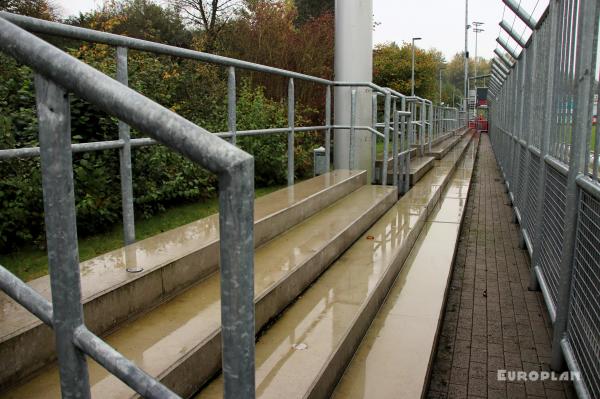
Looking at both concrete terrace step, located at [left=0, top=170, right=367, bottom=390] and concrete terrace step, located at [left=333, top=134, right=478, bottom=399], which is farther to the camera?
concrete terrace step, located at [left=333, top=134, right=478, bottom=399]

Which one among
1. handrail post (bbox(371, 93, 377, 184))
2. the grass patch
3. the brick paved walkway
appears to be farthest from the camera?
handrail post (bbox(371, 93, 377, 184))

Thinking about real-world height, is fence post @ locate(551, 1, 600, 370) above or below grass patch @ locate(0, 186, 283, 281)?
above

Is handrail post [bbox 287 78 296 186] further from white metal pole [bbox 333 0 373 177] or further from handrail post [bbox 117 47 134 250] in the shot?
handrail post [bbox 117 47 134 250]

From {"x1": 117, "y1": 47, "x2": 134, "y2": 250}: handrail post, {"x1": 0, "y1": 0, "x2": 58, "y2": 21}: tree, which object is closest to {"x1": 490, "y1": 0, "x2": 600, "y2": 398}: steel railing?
{"x1": 117, "y1": 47, "x2": 134, "y2": 250}: handrail post

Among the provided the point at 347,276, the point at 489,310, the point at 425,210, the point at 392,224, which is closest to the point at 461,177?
the point at 425,210

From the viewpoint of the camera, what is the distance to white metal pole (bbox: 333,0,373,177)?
21.9 ft

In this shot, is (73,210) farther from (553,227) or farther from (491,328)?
(553,227)

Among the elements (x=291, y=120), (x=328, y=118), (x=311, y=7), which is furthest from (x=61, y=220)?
(x=311, y=7)

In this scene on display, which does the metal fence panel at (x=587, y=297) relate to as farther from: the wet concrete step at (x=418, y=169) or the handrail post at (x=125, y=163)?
the wet concrete step at (x=418, y=169)

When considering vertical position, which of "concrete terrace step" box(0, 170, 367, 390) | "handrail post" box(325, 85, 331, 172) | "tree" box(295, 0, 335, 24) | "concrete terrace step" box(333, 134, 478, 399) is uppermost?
"tree" box(295, 0, 335, 24)

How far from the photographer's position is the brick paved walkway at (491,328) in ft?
9.89

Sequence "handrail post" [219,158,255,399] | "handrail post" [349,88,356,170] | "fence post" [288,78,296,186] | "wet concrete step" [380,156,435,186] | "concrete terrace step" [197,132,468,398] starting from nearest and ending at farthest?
"handrail post" [219,158,255,399], "concrete terrace step" [197,132,468,398], "fence post" [288,78,296,186], "handrail post" [349,88,356,170], "wet concrete step" [380,156,435,186]

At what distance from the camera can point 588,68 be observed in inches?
108

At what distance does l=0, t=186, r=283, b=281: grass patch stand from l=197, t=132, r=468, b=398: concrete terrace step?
3.38 feet
